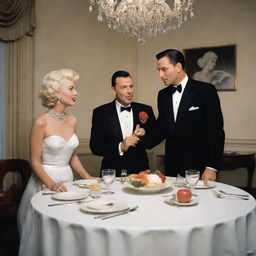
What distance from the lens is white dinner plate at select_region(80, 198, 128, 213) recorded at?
1.75 meters

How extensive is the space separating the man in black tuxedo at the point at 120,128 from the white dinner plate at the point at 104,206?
137 cm

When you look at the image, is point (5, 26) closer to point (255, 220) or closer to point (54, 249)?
point (54, 249)

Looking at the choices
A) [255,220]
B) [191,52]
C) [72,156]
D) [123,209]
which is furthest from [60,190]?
[191,52]

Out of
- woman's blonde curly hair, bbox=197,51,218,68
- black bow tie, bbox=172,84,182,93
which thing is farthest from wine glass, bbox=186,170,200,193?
woman's blonde curly hair, bbox=197,51,218,68

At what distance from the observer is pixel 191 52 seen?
21.4 feet

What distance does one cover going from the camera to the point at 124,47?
678 cm

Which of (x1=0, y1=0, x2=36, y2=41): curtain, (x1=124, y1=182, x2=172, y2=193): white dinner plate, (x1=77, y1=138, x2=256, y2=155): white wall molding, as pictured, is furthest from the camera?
(x1=77, y1=138, x2=256, y2=155): white wall molding

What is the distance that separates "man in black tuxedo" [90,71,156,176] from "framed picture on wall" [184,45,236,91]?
3221 mm

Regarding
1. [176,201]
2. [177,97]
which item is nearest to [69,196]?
[176,201]

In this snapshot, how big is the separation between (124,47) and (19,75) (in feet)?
8.32

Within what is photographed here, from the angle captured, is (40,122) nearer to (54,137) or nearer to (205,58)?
(54,137)

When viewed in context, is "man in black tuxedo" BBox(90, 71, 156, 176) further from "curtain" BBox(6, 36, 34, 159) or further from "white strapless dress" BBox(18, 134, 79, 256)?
"curtain" BBox(6, 36, 34, 159)

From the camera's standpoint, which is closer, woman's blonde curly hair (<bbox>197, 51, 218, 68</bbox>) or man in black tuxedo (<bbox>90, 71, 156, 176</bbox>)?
man in black tuxedo (<bbox>90, 71, 156, 176</bbox>)

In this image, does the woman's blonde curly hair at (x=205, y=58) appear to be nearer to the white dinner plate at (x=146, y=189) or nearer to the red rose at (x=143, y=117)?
the red rose at (x=143, y=117)
